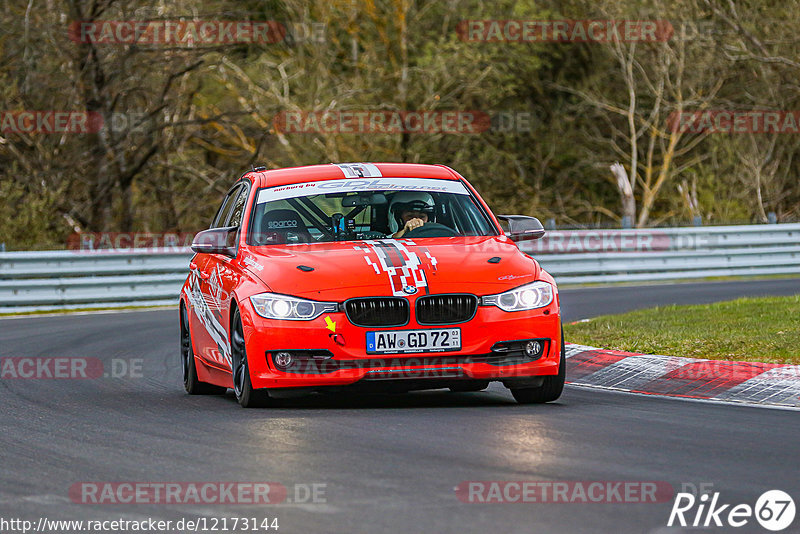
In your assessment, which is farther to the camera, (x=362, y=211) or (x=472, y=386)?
(x=362, y=211)

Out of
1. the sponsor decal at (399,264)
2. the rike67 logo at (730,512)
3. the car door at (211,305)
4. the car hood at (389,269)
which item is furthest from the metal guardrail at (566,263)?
the rike67 logo at (730,512)

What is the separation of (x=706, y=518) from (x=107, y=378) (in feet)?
24.4

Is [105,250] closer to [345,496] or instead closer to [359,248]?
[359,248]

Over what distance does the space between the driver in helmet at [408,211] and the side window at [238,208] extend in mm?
1172

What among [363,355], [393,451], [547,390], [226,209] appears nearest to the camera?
[393,451]

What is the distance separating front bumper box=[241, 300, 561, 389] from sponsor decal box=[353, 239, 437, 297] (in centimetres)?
25

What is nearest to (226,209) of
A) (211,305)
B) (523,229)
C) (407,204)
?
(211,305)

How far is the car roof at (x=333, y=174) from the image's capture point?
1057 cm

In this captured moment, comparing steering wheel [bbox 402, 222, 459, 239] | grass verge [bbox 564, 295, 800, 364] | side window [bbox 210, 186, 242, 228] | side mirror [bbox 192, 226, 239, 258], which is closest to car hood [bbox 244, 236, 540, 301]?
steering wheel [bbox 402, 222, 459, 239]

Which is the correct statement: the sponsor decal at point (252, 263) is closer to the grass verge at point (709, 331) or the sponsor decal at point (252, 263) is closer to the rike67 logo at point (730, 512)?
the grass verge at point (709, 331)

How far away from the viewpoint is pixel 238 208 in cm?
1097

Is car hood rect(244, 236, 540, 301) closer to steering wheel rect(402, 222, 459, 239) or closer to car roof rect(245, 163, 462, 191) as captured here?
steering wheel rect(402, 222, 459, 239)

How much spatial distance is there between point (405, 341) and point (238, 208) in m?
2.65

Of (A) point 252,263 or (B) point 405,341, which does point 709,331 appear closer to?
(B) point 405,341
